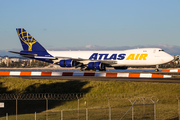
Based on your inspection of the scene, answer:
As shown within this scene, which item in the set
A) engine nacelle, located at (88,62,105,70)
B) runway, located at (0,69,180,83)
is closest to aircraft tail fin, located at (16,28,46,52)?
runway, located at (0,69,180,83)

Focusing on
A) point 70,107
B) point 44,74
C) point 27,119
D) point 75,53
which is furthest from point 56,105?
point 75,53

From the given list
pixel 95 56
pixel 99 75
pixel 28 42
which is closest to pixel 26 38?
pixel 28 42

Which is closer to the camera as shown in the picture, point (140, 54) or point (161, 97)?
point (161, 97)

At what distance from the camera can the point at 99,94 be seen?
21.7 metres

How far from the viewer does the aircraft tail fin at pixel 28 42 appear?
170 ft

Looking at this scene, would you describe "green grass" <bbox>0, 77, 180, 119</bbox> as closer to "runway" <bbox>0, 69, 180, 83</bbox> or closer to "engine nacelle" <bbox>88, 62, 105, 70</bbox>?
"runway" <bbox>0, 69, 180, 83</bbox>

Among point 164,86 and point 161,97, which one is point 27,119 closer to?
point 161,97

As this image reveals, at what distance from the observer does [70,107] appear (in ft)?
61.9

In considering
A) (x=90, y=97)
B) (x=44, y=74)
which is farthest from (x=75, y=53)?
(x=90, y=97)

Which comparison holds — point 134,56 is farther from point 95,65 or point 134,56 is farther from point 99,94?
point 99,94

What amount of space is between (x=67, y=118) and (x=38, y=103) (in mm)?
7049

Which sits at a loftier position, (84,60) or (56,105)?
(84,60)

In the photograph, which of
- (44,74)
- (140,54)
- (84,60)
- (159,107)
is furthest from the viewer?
(84,60)

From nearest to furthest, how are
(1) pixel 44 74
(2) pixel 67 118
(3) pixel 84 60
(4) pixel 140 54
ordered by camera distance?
1. (2) pixel 67 118
2. (1) pixel 44 74
3. (4) pixel 140 54
4. (3) pixel 84 60
